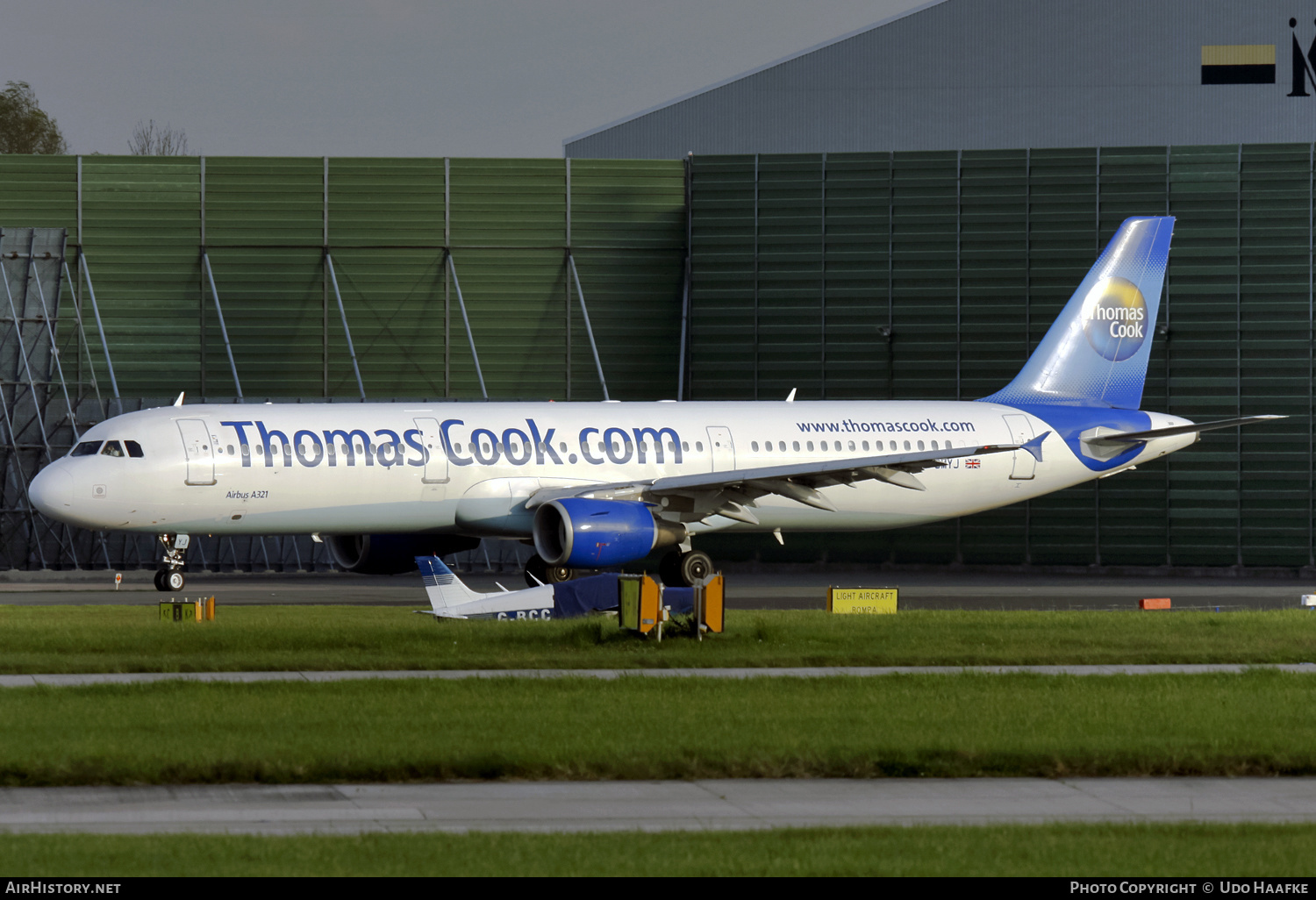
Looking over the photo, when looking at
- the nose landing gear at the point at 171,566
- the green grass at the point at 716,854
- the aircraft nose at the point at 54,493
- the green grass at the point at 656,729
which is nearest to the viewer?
the green grass at the point at 716,854

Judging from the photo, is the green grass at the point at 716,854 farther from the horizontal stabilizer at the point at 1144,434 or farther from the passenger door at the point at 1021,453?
the horizontal stabilizer at the point at 1144,434

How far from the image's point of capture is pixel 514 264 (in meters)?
47.3

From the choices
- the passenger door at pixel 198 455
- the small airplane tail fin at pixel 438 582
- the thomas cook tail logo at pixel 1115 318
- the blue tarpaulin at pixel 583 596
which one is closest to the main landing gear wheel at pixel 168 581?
the passenger door at pixel 198 455

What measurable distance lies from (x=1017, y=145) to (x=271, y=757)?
5006 centimetres

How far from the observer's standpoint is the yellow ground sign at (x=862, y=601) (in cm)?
2697

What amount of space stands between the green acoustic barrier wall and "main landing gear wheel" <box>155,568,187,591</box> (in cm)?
1765

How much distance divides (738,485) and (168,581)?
1170cm

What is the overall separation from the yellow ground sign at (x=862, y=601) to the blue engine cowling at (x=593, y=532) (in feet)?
12.7

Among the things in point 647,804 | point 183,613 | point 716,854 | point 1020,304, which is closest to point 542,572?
point 183,613

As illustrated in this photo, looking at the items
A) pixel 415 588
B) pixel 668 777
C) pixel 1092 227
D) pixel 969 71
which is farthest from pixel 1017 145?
pixel 668 777

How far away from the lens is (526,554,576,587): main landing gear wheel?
3127cm

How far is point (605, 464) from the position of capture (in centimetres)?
3253

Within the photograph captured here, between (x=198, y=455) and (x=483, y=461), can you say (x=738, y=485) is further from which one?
(x=198, y=455)

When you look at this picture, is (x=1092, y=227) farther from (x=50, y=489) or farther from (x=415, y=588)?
(x=50, y=489)
